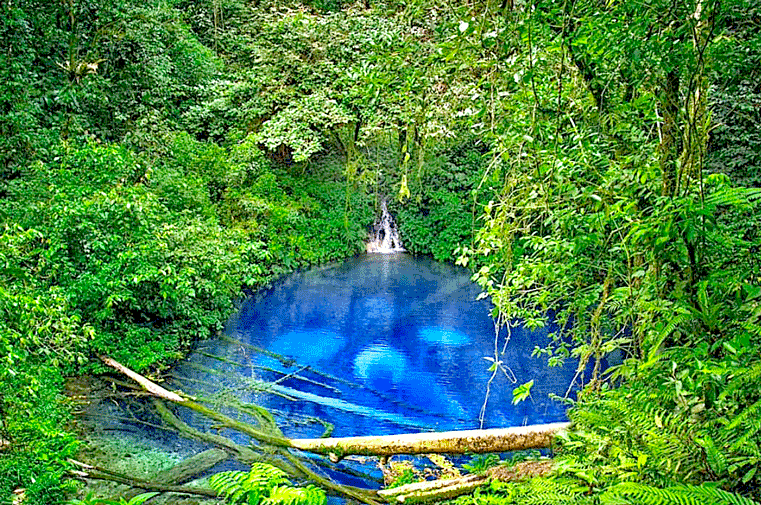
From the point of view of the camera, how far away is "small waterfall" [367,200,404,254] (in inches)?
574

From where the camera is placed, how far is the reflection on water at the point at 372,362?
6031 millimetres

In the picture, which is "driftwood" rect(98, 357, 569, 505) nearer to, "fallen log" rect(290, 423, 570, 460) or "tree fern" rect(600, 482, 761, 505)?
"fallen log" rect(290, 423, 570, 460)

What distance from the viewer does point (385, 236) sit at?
14719mm

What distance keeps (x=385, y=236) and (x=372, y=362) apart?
7.32m

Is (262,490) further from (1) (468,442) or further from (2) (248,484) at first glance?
(1) (468,442)

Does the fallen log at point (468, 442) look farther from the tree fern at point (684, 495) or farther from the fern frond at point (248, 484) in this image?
the tree fern at point (684, 495)

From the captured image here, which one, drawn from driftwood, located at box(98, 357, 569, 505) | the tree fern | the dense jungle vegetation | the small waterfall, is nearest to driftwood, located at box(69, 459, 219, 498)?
driftwood, located at box(98, 357, 569, 505)

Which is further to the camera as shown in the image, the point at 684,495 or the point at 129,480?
the point at 129,480

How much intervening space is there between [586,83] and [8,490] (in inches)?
159

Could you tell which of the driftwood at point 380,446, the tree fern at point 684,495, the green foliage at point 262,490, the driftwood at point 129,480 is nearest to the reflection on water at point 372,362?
the driftwood at point 380,446

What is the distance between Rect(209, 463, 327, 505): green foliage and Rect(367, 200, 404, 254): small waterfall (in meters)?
11.4

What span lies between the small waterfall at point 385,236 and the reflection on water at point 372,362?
2.96 metres

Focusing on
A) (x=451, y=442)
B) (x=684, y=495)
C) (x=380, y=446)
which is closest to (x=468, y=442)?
(x=451, y=442)

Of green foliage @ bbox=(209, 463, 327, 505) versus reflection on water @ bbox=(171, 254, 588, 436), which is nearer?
green foliage @ bbox=(209, 463, 327, 505)
